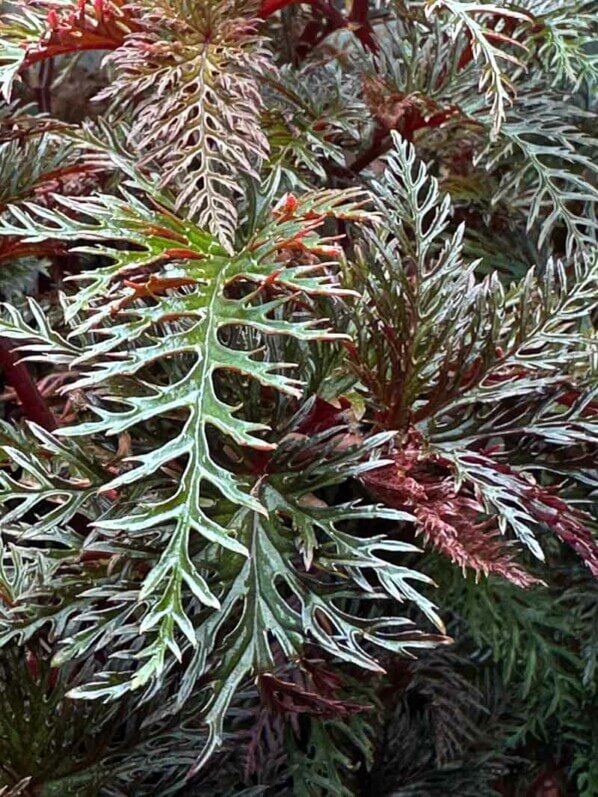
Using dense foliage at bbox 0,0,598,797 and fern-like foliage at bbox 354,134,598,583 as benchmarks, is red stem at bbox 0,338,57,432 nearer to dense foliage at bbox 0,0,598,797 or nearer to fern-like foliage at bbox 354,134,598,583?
dense foliage at bbox 0,0,598,797

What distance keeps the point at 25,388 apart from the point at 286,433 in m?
0.31

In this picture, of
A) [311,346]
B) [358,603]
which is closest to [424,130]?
[311,346]

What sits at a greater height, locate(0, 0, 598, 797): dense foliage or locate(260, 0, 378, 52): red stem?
locate(260, 0, 378, 52): red stem

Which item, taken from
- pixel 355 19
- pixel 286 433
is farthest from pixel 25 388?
pixel 355 19

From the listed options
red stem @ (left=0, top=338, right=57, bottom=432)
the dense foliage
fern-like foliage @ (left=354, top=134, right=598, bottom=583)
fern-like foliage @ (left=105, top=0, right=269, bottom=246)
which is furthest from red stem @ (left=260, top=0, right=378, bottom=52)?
red stem @ (left=0, top=338, right=57, bottom=432)

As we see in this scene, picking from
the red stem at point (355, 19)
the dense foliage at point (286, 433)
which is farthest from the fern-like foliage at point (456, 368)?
the red stem at point (355, 19)

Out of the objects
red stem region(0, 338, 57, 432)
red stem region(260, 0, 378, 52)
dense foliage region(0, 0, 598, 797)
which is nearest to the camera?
dense foliage region(0, 0, 598, 797)

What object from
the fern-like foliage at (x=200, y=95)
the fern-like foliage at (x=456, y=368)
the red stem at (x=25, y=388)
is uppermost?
the fern-like foliage at (x=200, y=95)

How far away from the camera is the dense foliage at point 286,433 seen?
72 centimetres

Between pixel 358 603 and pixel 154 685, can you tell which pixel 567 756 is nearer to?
pixel 358 603

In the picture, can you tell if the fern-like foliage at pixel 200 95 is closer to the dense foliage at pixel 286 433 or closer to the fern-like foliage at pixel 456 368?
the dense foliage at pixel 286 433

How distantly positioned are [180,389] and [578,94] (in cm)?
75

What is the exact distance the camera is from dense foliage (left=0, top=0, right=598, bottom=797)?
722 millimetres

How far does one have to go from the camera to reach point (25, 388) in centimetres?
96
